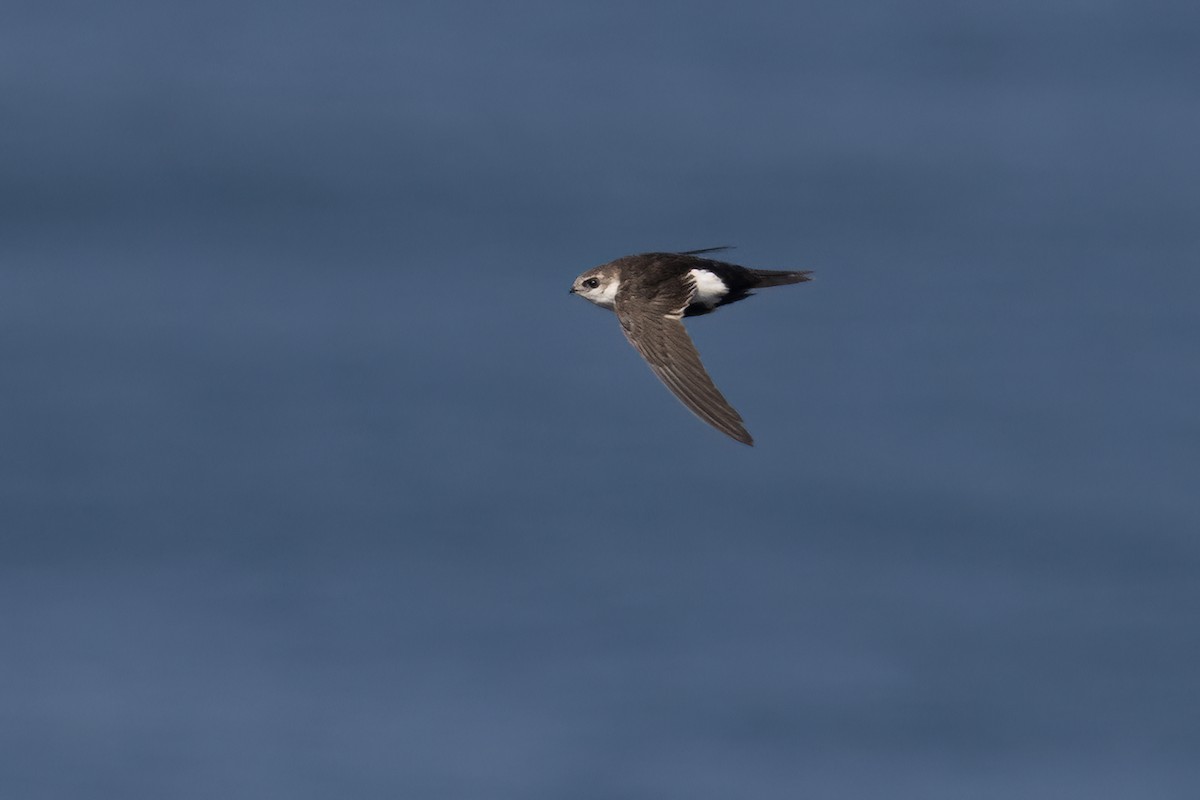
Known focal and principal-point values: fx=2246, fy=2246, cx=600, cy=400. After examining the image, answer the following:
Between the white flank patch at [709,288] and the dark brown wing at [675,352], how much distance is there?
69 millimetres

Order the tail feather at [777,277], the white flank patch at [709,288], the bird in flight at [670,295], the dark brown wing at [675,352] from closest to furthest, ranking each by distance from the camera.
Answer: the dark brown wing at [675,352] → the bird in flight at [670,295] → the white flank patch at [709,288] → the tail feather at [777,277]

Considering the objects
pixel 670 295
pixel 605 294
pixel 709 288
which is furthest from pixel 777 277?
pixel 605 294

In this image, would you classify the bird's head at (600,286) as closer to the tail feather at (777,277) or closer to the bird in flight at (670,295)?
the bird in flight at (670,295)

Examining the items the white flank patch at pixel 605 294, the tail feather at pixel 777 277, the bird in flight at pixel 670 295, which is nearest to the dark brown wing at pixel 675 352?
the bird in flight at pixel 670 295

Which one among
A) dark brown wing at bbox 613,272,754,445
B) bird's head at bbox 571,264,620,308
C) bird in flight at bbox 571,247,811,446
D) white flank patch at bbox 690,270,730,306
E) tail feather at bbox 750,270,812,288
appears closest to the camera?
dark brown wing at bbox 613,272,754,445

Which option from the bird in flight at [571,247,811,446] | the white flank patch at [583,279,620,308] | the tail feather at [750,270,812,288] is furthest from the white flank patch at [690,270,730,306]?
the white flank patch at [583,279,620,308]

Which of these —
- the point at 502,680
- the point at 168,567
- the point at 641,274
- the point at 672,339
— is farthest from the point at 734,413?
the point at 168,567

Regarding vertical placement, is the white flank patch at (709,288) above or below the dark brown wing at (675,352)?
above

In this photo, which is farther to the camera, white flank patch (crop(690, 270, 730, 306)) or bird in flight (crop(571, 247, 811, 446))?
white flank patch (crop(690, 270, 730, 306))

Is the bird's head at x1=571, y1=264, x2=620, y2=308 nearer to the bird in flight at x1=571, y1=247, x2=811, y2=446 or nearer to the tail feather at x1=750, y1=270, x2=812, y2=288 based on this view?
the bird in flight at x1=571, y1=247, x2=811, y2=446

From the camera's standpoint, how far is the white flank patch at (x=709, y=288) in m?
18.4

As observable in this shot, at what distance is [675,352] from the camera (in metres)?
17.5

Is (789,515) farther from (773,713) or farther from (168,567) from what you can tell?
(168,567)

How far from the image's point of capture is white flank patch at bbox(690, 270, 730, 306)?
60.2 feet
